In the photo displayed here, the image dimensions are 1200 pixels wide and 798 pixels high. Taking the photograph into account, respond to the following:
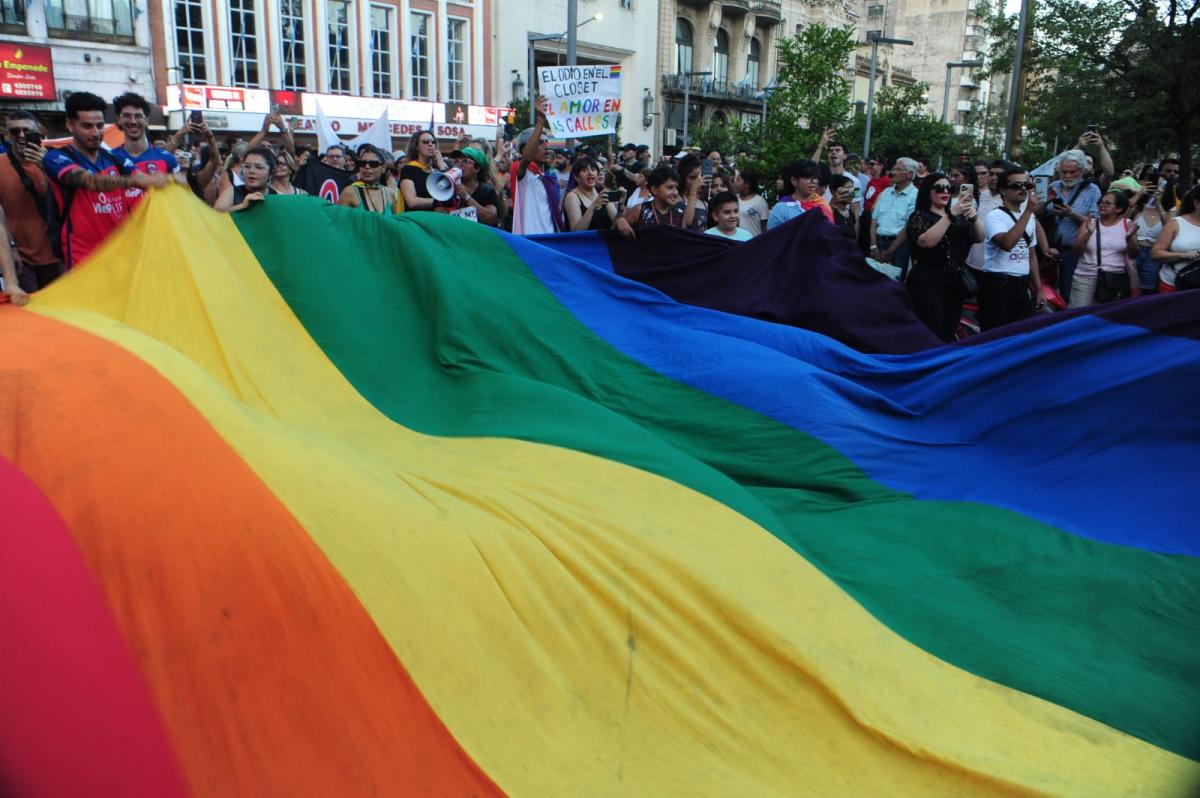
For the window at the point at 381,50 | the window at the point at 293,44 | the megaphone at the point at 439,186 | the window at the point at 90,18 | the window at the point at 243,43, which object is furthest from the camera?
the window at the point at 381,50

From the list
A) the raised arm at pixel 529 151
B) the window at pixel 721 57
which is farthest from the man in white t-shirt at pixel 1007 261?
the window at pixel 721 57

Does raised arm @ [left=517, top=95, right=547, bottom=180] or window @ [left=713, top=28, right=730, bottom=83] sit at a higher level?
window @ [left=713, top=28, right=730, bottom=83]

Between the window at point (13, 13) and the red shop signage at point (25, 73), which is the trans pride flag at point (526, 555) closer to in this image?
the red shop signage at point (25, 73)

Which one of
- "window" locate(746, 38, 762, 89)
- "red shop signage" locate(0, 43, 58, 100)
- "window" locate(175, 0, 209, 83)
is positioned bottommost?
"red shop signage" locate(0, 43, 58, 100)

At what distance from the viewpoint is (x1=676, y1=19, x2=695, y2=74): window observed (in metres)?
43.6

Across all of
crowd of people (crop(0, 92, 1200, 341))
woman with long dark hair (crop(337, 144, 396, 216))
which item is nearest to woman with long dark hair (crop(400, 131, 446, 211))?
crowd of people (crop(0, 92, 1200, 341))

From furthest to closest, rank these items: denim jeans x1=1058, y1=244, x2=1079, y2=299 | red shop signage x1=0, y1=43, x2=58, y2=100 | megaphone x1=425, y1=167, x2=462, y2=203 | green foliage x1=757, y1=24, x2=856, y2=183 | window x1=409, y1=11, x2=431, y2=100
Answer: window x1=409, y1=11, x2=431, y2=100
red shop signage x1=0, y1=43, x2=58, y2=100
green foliage x1=757, y1=24, x2=856, y2=183
denim jeans x1=1058, y1=244, x2=1079, y2=299
megaphone x1=425, y1=167, x2=462, y2=203

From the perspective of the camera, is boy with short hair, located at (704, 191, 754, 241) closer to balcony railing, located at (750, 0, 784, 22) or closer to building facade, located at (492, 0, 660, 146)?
building facade, located at (492, 0, 660, 146)

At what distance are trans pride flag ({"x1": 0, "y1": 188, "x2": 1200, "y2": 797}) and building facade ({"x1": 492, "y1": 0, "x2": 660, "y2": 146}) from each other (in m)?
28.5

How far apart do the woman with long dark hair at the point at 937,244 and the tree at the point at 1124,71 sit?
1246 centimetres

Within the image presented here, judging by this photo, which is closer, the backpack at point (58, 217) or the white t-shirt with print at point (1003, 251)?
the backpack at point (58, 217)

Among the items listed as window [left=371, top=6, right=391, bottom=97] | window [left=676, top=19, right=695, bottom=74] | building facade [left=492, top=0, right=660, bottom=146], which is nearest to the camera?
window [left=371, top=6, right=391, bottom=97]

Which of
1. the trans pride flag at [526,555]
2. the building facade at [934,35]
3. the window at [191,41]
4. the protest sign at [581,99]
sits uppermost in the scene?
the building facade at [934,35]

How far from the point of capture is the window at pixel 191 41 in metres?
25.8
